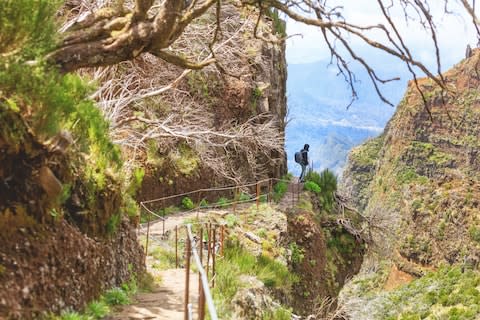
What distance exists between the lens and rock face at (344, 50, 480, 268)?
258 feet

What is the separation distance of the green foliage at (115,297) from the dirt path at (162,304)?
0.09 meters

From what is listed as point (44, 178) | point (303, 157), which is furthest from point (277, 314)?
point (303, 157)

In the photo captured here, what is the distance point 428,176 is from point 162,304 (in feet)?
392

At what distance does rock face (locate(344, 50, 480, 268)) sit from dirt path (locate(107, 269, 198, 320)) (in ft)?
123

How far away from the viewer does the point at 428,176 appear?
393ft

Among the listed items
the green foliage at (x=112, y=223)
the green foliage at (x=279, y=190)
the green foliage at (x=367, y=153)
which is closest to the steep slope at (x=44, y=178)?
the green foliage at (x=112, y=223)

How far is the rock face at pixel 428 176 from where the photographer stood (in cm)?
7862

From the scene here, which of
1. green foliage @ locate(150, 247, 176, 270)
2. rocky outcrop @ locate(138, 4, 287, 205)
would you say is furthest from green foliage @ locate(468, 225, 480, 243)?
green foliage @ locate(150, 247, 176, 270)

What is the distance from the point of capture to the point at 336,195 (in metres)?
22.3

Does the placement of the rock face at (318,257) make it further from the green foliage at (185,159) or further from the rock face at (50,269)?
the rock face at (50,269)

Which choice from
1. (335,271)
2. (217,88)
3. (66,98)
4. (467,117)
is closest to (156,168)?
(217,88)

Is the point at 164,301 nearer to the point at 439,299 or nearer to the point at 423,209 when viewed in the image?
the point at 439,299

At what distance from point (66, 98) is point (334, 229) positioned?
15648mm

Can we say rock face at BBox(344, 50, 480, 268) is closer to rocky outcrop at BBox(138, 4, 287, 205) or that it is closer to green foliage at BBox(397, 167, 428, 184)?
green foliage at BBox(397, 167, 428, 184)
